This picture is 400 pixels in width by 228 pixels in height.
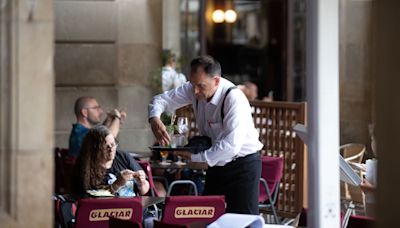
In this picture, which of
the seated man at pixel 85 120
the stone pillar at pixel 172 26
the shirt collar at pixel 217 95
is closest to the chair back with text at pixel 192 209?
the shirt collar at pixel 217 95

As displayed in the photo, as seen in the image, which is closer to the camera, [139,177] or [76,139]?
[139,177]

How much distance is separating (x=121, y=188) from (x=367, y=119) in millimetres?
7609

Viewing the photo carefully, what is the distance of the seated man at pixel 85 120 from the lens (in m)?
10.9

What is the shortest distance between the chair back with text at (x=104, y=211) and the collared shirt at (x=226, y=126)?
977mm

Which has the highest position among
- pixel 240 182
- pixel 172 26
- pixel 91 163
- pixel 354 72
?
pixel 172 26

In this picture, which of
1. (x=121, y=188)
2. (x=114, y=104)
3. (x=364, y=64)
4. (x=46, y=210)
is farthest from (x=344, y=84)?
(x=46, y=210)

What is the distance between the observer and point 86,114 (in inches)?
445

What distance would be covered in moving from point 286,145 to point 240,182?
129 inches

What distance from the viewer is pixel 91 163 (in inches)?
312

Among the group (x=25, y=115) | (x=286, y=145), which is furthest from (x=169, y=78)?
(x=25, y=115)

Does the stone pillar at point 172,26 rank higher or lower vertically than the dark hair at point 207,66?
higher

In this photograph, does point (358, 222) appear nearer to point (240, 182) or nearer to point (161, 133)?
point (240, 182)

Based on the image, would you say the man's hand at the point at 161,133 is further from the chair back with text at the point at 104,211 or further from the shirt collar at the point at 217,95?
the chair back with text at the point at 104,211

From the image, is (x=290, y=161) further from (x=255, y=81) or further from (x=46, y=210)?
(x=255, y=81)
